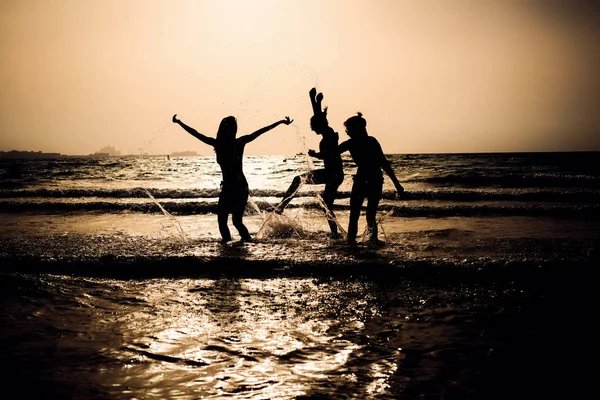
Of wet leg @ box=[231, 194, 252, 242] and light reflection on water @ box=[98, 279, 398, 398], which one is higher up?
wet leg @ box=[231, 194, 252, 242]

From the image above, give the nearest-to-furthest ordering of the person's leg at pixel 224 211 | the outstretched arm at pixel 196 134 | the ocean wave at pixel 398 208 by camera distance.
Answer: the outstretched arm at pixel 196 134 < the person's leg at pixel 224 211 < the ocean wave at pixel 398 208

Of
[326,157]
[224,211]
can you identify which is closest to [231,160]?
[224,211]

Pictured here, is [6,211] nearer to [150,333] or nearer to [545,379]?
[150,333]

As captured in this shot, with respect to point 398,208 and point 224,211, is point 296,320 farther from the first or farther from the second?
point 398,208

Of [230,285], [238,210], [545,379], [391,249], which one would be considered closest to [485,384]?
[545,379]

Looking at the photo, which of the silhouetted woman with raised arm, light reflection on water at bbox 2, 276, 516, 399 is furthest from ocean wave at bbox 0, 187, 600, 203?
light reflection on water at bbox 2, 276, 516, 399

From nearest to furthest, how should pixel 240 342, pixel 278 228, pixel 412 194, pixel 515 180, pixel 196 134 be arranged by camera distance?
pixel 240 342 → pixel 196 134 → pixel 278 228 → pixel 412 194 → pixel 515 180

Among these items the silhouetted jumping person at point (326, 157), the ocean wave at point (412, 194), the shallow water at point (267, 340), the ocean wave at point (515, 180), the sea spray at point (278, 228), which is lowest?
the shallow water at point (267, 340)

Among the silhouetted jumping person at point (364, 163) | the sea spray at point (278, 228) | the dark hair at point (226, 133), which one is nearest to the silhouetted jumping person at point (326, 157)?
the silhouetted jumping person at point (364, 163)

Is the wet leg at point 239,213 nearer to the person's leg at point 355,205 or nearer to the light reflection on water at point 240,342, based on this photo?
the person's leg at point 355,205

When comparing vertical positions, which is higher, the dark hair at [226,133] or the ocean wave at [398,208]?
the dark hair at [226,133]

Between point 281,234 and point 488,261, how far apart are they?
4.40m

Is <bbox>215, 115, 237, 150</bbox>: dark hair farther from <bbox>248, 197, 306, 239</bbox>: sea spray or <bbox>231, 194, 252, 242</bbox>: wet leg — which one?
<bbox>248, 197, 306, 239</bbox>: sea spray

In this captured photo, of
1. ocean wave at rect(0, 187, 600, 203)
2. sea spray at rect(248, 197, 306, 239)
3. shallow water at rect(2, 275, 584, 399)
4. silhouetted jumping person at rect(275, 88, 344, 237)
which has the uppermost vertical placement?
silhouetted jumping person at rect(275, 88, 344, 237)
